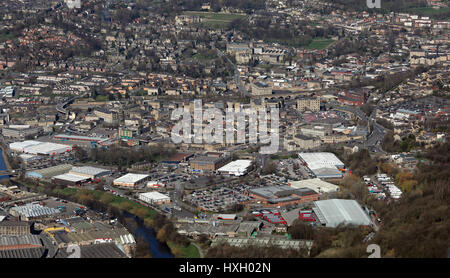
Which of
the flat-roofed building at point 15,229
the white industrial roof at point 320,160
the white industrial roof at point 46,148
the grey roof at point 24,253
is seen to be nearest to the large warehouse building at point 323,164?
the white industrial roof at point 320,160

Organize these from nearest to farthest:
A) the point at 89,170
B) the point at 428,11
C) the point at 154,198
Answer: the point at 154,198
the point at 89,170
the point at 428,11

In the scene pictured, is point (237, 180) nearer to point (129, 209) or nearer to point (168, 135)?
point (129, 209)

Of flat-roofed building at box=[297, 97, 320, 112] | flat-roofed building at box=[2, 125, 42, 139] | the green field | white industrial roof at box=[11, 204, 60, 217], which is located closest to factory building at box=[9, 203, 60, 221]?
white industrial roof at box=[11, 204, 60, 217]

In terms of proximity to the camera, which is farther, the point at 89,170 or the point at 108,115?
the point at 108,115

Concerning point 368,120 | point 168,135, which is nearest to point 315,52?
point 368,120

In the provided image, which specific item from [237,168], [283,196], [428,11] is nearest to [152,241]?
[283,196]

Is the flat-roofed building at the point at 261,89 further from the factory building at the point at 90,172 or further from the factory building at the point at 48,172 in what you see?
the factory building at the point at 48,172

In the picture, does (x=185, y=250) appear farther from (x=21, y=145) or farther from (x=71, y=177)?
(x=21, y=145)
